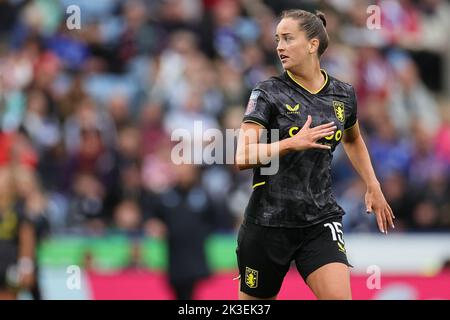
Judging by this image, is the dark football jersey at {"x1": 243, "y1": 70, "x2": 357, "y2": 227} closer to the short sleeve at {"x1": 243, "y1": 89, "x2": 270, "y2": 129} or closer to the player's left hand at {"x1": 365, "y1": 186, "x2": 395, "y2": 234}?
the short sleeve at {"x1": 243, "y1": 89, "x2": 270, "y2": 129}

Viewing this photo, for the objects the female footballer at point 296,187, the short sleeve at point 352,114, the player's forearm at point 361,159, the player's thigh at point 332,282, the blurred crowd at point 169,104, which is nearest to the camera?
the player's thigh at point 332,282

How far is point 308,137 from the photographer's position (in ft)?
20.9

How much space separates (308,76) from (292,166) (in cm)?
65

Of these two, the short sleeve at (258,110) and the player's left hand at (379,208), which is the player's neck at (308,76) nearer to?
the short sleeve at (258,110)

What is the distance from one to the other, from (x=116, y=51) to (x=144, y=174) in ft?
8.09

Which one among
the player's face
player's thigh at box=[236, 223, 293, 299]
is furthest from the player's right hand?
player's thigh at box=[236, 223, 293, 299]

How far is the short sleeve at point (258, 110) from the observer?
6664 millimetres

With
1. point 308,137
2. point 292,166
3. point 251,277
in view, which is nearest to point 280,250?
point 251,277

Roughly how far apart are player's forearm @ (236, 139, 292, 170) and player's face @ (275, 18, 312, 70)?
0.72 meters

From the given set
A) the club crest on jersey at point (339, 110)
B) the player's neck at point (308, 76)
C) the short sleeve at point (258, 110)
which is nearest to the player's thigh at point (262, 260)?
the short sleeve at point (258, 110)

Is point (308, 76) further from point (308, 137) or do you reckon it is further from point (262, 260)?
point (262, 260)

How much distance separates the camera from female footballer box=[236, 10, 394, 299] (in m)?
6.74

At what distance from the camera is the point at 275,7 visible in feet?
54.0

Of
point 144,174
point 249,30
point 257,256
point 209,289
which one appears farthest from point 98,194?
point 257,256
